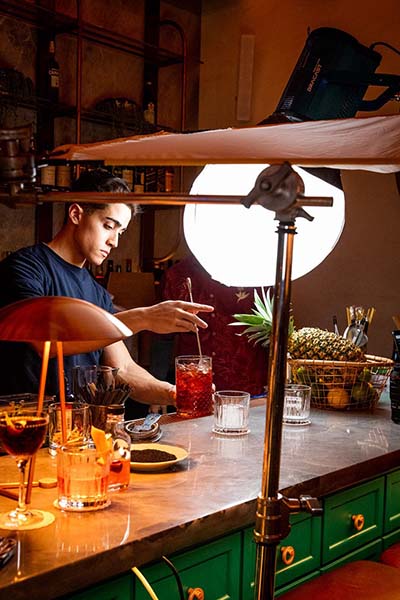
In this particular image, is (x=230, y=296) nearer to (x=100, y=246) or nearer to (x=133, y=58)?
(x=100, y=246)

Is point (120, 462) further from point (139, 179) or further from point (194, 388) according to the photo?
point (139, 179)

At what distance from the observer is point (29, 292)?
2.71m

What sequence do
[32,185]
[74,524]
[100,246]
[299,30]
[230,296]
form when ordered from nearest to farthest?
[32,185], [74,524], [100,246], [230,296], [299,30]

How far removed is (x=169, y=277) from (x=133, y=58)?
1.85 meters

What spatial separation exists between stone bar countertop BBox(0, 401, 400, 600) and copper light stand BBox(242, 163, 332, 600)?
385 millimetres

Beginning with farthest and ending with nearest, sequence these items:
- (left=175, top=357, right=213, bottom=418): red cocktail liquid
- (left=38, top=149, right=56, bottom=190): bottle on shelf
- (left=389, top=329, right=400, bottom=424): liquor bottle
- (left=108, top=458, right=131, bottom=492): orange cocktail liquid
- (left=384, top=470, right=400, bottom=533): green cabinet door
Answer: (left=38, top=149, right=56, bottom=190): bottle on shelf
(left=389, top=329, right=400, bottom=424): liquor bottle
(left=175, top=357, right=213, bottom=418): red cocktail liquid
(left=384, top=470, right=400, bottom=533): green cabinet door
(left=108, top=458, right=131, bottom=492): orange cocktail liquid

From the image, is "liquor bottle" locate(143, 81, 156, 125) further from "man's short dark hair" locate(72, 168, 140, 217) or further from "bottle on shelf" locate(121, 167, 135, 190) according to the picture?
"man's short dark hair" locate(72, 168, 140, 217)

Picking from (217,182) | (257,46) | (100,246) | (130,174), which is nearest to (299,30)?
(257,46)

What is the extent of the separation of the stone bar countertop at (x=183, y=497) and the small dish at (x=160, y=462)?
2cm

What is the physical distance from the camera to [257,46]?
5.74m

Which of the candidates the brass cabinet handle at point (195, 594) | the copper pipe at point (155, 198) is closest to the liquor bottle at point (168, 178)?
the brass cabinet handle at point (195, 594)

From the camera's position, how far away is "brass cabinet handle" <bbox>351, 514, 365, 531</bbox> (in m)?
2.10

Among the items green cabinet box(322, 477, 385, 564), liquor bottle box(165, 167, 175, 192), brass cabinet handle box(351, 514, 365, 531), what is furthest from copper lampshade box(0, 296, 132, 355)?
liquor bottle box(165, 167, 175, 192)

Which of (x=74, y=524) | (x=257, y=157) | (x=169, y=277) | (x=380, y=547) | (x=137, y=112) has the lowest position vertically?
(x=380, y=547)
